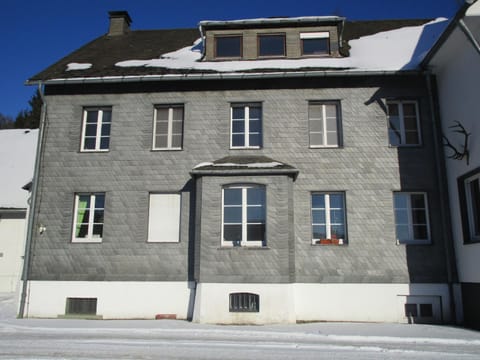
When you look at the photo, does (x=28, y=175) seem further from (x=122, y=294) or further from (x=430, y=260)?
(x=430, y=260)

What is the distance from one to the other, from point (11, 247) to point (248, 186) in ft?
42.1

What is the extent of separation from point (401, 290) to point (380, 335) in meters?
2.96

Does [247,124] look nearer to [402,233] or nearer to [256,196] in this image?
[256,196]

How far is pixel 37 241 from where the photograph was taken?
12844 millimetres

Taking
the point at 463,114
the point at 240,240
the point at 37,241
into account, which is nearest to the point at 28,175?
the point at 37,241

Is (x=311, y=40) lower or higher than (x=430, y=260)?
higher

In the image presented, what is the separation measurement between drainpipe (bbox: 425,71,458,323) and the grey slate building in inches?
2.0

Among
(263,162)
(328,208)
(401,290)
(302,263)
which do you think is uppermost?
(263,162)

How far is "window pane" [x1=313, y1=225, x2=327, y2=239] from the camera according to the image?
12.4 meters

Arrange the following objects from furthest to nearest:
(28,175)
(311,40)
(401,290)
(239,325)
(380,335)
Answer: (28,175) < (311,40) < (401,290) < (239,325) < (380,335)

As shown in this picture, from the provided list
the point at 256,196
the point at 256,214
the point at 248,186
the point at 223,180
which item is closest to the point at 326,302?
the point at 256,214

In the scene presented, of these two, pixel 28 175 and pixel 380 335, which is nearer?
pixel 380 335

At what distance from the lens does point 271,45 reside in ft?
47.7

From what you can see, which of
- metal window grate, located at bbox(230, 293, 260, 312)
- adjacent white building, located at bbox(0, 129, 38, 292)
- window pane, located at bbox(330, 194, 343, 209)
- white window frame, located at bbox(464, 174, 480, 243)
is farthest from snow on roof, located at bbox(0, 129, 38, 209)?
white window frame, located at bbox(464, 174, 480, 243)
